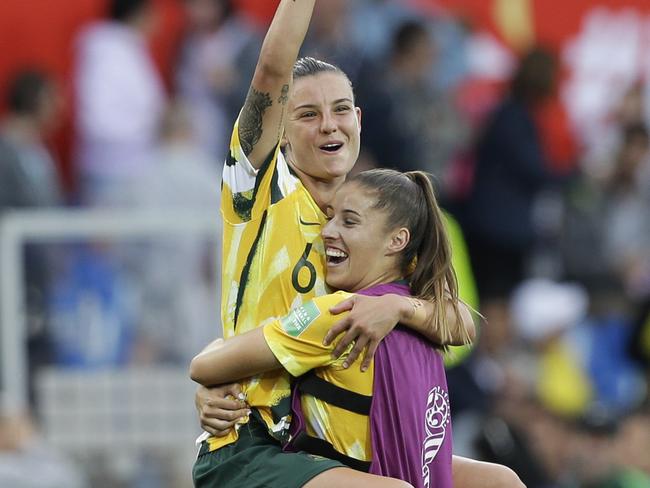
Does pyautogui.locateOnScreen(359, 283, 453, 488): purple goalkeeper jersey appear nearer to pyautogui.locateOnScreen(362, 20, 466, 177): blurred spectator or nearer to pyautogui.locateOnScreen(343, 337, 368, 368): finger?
pyautogui.locateOnScreen(343, 337, 368, 368): finger

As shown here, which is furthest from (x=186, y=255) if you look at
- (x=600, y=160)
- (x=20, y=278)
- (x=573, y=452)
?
(x=600, y=160)

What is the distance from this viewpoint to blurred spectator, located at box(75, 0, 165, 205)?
10977 millimetres

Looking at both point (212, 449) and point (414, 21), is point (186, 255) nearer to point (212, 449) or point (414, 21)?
point (414, 21)

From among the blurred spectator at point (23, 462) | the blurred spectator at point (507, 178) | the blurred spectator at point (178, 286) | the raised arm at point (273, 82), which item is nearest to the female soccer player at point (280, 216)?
the raised arm at point (273, 82)

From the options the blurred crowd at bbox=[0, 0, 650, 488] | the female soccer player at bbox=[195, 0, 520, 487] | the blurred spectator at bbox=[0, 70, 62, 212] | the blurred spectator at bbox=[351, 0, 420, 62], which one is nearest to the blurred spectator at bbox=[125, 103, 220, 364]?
the blurred crowd at bbox=[0, 0, 650, 488]

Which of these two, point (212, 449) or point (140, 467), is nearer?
point (212, 449)

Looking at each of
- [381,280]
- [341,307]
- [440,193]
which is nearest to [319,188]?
[381,280]

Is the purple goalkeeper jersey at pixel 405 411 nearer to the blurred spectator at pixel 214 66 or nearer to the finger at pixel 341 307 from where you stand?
the finger at pixel 341 307

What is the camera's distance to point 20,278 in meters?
10.1

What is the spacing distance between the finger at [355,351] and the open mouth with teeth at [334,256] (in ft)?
1.04

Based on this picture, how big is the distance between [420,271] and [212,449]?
0.91 meters

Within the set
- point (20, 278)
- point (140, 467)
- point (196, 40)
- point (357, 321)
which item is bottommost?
point (140, 467)

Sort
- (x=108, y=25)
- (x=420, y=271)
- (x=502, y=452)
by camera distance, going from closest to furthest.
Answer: (x=420, y=271), (x=502, y=452), (x=108, y=25)

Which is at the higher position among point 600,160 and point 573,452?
point 600,160
